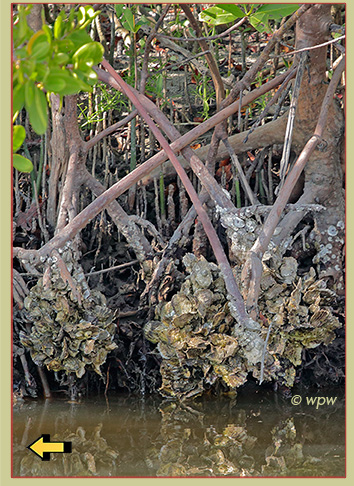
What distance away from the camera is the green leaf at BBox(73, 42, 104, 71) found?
1459 millimetres

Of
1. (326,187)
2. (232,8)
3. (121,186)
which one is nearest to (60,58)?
(232,8)

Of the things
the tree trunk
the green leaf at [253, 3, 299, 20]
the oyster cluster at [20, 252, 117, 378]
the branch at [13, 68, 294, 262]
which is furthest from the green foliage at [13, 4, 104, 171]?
the tree trunk

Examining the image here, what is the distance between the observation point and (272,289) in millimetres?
2730

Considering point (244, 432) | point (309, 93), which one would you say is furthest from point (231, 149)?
point (244, 432)

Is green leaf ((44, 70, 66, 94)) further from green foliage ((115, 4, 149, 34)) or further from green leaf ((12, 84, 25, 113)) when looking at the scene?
green foliage ((115, 4, 149, 34))

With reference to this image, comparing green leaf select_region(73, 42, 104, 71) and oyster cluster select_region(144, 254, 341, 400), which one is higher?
green leaf select_region(73, 42, 104, 71)

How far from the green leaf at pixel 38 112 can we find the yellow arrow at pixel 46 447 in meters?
1.39

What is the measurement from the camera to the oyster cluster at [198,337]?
2619 millimetres

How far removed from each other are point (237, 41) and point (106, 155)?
127 cm

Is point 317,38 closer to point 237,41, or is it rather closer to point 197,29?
point 197,29

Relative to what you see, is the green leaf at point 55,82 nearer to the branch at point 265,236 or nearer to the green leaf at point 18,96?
the green leaf at point 18,96

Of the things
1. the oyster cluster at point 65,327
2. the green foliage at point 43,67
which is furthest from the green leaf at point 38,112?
the oyster cluster at point 65,327

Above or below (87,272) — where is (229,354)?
below

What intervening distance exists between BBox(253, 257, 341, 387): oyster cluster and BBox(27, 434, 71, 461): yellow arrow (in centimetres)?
87
